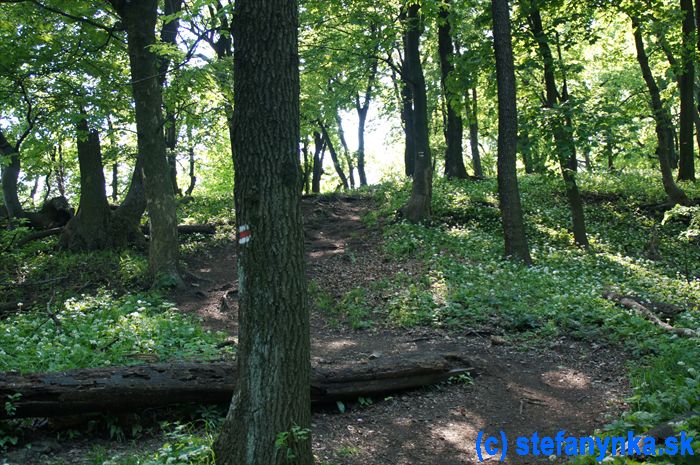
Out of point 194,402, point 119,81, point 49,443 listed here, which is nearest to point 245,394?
point 194,402

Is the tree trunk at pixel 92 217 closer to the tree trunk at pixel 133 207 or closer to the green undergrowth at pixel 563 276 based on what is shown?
the tree trunk at pixel 133 207

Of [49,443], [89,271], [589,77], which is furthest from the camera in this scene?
[589,77]

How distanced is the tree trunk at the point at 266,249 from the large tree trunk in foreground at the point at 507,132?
944cm

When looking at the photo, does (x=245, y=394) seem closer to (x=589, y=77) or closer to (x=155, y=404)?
(x=155, y=404)

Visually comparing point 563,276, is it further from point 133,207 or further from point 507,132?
point 133,207

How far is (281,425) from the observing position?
14.4ft

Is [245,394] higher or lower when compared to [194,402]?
higher

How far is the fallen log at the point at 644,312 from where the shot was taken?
751cm

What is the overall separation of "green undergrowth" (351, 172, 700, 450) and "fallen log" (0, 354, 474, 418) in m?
2.64

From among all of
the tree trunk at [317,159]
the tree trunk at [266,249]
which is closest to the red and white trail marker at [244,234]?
the tree trunk at [266,249]

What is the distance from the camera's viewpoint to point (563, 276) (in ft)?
38.9

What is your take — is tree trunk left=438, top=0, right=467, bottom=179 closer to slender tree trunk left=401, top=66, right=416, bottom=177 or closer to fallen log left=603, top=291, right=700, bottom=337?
slender tree trunk left=401, top=66, right=416, bottom=177

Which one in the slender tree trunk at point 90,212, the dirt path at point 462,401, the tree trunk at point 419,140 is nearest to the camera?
the dirt path at point 462,401

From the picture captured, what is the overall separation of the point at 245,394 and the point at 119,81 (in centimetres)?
1177
